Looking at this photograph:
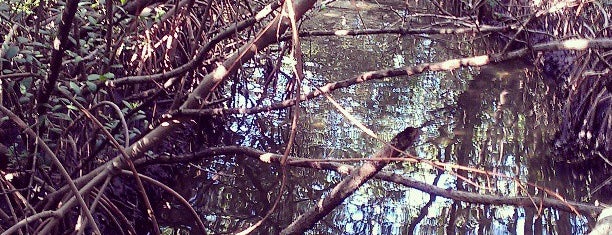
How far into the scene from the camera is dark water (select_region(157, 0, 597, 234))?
11.6ft

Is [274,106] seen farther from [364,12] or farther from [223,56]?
[364,12]

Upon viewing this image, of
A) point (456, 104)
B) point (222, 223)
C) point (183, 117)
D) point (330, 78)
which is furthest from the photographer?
point (330, 78)

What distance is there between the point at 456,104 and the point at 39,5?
3497 millimetres

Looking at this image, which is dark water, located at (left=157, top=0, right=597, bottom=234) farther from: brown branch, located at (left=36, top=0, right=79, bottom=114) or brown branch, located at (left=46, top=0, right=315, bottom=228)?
brown branch, located at (left=36, top=0, right=79, bottom=114)

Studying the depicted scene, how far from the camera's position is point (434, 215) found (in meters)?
3.58

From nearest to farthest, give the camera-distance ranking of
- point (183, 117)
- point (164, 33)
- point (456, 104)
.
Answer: point (183, 117) → point (164, 33) → point (456, 104)

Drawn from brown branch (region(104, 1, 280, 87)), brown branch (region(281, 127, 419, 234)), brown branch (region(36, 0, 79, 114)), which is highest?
brown branch (region(104, 1, 280, 87))

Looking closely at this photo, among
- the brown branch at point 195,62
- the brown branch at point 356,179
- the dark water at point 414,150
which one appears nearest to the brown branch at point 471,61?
the brown branch at point 195,62

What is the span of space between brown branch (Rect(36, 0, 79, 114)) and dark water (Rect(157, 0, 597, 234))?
40.2 inches

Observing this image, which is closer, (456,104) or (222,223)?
(222,223)

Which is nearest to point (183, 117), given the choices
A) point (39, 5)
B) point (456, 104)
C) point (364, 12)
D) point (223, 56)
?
point (39, 5)

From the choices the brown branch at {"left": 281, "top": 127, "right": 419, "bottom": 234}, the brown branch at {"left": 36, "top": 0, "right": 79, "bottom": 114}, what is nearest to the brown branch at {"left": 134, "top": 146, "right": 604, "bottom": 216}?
the brown branch at {"left": 281, "top": 127, "right": 419, "bottom": 234}

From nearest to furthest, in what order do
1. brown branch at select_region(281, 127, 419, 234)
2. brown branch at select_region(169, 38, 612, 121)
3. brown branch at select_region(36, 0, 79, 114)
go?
brown branch at select_region(281, 127, 419, 234) < brown branch at select_region(36, 0, 79, 114) < brown branch at select_region(169, 38, 612, 121)

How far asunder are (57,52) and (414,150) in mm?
2733
